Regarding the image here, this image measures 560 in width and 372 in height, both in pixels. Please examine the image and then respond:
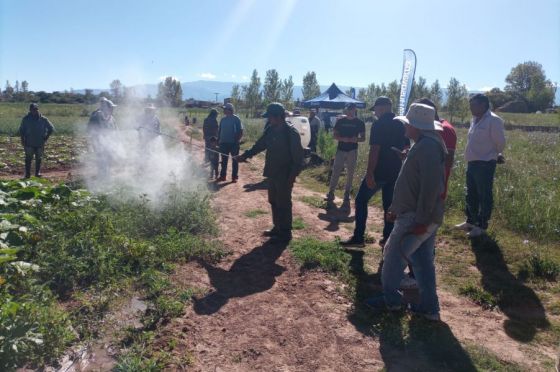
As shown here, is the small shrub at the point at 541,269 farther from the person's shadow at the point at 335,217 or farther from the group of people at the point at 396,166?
the person's shadow at the point at 335,217

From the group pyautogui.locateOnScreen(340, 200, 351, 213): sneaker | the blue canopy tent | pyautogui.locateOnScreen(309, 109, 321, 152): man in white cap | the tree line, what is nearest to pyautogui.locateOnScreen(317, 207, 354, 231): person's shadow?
pyautogui.locateOnScreen(340, 200, 351, 213): sneaker

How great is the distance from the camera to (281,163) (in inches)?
231

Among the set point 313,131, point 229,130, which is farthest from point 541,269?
point 313,131

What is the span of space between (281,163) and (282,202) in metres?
0.57

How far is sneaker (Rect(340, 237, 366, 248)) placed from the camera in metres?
5.72

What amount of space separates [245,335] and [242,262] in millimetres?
1730

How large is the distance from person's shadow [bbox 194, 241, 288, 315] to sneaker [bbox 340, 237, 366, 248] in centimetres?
86

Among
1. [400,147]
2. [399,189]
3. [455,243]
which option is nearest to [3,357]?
[399,189]

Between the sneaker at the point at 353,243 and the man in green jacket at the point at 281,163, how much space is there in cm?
83

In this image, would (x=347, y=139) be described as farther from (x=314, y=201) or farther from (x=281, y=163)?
(x=281, y=163)

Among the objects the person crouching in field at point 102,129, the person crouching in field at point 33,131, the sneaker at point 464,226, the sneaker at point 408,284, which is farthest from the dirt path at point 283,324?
the person crouching in field at point 33,131

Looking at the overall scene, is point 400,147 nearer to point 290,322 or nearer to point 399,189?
point 399,189

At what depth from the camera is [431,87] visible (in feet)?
170

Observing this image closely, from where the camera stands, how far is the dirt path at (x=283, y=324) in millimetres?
3281
